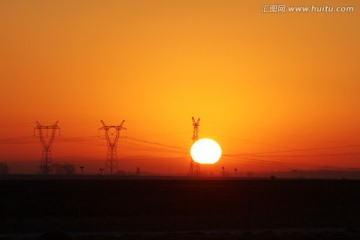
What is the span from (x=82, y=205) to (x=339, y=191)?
32054 mm

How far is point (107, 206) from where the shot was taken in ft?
215

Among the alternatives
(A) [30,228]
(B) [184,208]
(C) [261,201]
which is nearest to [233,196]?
(C) [261,201]

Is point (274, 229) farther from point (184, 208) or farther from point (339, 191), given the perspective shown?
point (339, 191)

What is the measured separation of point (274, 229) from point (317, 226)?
4198mm

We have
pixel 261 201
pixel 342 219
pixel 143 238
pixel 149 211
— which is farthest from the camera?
pixel 261 201

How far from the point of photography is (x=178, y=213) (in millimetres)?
62750

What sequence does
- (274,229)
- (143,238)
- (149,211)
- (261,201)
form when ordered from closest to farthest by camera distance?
1. (143,238)
2. (274,229)
3. (149,211)
4. (261,201)

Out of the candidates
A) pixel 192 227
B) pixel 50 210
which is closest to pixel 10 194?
pixel 50 210

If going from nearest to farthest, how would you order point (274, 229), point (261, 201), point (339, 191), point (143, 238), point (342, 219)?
point (143, 238) < point (274, 229) < point (342, 219) < point (261, 201) < point (339, 191)

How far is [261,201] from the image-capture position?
69.9 meters

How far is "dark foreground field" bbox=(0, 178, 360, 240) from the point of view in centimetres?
4536

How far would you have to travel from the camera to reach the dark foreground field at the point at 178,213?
4536cm

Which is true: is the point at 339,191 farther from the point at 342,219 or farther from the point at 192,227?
the point at 192,227

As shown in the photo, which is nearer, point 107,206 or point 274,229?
point 274,229
